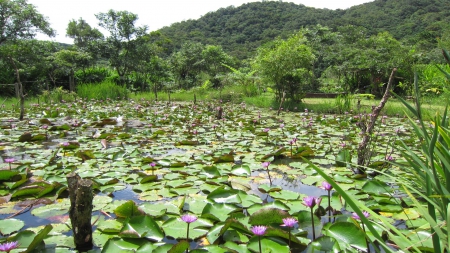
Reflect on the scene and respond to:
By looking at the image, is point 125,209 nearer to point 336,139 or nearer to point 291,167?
point 291,167

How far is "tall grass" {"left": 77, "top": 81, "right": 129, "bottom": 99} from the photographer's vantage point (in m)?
10.7

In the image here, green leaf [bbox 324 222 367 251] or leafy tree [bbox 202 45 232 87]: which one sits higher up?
leafy tree [bbox 202 45 232 87]

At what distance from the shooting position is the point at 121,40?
64.3 feet

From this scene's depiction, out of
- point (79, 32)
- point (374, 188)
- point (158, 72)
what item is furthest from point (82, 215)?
point (79, 32)

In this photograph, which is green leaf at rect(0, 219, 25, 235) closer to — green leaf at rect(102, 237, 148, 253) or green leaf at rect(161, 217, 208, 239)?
green leaf at rect(102, 237, 148, 253)

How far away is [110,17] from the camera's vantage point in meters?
19.3

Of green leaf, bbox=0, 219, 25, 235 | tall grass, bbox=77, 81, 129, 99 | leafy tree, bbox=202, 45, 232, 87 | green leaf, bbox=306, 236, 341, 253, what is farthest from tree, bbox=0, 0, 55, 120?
green leaf, bbox=306, 236, 341, 253

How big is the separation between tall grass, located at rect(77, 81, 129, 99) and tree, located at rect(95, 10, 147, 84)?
7.81m

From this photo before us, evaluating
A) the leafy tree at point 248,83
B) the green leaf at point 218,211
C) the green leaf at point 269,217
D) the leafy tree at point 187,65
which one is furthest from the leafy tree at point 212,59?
the green leaf at point 269,217

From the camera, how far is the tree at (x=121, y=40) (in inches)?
753

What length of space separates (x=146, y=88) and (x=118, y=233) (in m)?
19.1

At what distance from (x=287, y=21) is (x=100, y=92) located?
47.3 metres

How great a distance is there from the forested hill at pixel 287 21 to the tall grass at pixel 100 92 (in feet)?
83.8

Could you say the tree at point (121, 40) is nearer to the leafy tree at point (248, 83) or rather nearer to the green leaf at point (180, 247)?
the leafy tree at point (248, 83)
